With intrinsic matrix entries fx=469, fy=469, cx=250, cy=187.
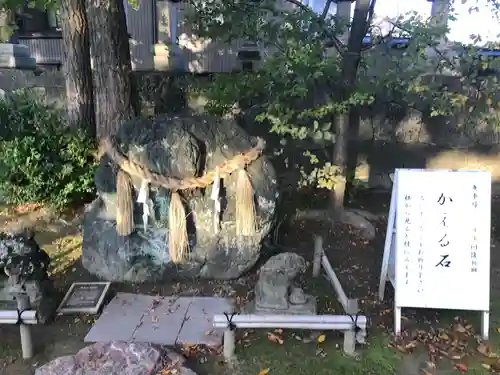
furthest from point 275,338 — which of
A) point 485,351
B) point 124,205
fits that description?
point 124,205

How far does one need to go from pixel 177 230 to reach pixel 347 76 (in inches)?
113

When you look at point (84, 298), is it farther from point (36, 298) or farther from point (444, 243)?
point (444, 243)

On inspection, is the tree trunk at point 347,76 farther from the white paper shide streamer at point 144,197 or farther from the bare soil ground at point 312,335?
the white paper shide streamer at point 144,197

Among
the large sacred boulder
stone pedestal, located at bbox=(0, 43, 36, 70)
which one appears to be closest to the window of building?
stone pedestal, located at bbox=(0, 43, 36, 70)

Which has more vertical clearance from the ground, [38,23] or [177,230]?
[38,23]

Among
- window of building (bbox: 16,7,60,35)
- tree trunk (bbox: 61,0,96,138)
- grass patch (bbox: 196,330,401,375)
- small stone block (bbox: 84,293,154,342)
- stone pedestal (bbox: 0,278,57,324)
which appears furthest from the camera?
window of building (bbox: 16,7,60,35)

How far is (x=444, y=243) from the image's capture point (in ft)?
13.2

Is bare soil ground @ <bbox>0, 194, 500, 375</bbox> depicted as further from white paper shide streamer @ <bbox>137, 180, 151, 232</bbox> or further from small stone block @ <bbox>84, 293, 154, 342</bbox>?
white paper shide streamer @ <bbox>137, 180, 151, 232</bbox>

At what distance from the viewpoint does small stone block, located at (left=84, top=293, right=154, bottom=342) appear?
3.93 metres

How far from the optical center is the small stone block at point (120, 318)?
3930mm

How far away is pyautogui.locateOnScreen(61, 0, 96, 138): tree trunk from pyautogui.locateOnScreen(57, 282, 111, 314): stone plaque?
9.47 feet

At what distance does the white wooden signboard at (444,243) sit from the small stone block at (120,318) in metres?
2.29

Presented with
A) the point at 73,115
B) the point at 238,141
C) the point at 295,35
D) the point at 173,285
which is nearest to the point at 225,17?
the point at 295,35

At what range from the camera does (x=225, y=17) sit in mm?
5906
